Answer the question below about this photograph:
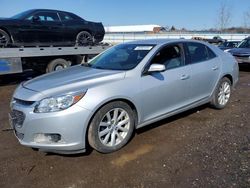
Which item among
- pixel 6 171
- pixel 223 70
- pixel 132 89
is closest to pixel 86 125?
pixel 132 89

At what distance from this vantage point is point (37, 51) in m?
10.1

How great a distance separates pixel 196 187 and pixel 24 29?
8.37 metres

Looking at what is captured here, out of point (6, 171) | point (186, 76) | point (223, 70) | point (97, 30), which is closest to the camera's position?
point (6, 171)

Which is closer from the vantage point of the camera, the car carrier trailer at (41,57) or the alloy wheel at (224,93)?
the alloy wheel at (224,93)

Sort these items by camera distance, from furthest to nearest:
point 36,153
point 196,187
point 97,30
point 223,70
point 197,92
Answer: point 97,30, point 223,70, point 197,92, point 36,153, point 196,187

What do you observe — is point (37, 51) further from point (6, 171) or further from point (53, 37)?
point (6, 171)

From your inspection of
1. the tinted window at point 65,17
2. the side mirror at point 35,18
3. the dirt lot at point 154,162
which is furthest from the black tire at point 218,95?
the tinted window at point 65,17

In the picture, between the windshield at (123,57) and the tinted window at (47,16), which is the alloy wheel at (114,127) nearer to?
the windshield at (123,57)

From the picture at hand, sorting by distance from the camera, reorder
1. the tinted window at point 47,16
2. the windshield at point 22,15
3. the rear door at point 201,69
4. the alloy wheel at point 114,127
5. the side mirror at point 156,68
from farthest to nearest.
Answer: the tinted window at point 47,16
the windshield at point 22,15
the rear door at point 201,69
the side mirror at point 156,68
the alloy wheel at point 114,127

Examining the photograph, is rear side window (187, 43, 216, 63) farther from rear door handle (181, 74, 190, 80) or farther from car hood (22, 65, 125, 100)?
car hood (22, 65, 125, 100)

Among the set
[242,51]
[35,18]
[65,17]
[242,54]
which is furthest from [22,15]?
[242,51]

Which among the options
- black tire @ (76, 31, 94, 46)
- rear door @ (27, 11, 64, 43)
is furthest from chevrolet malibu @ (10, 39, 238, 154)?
black tire @ (76, 31, 94, 46)

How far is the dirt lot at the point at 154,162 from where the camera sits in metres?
3.54

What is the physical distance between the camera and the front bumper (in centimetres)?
378
